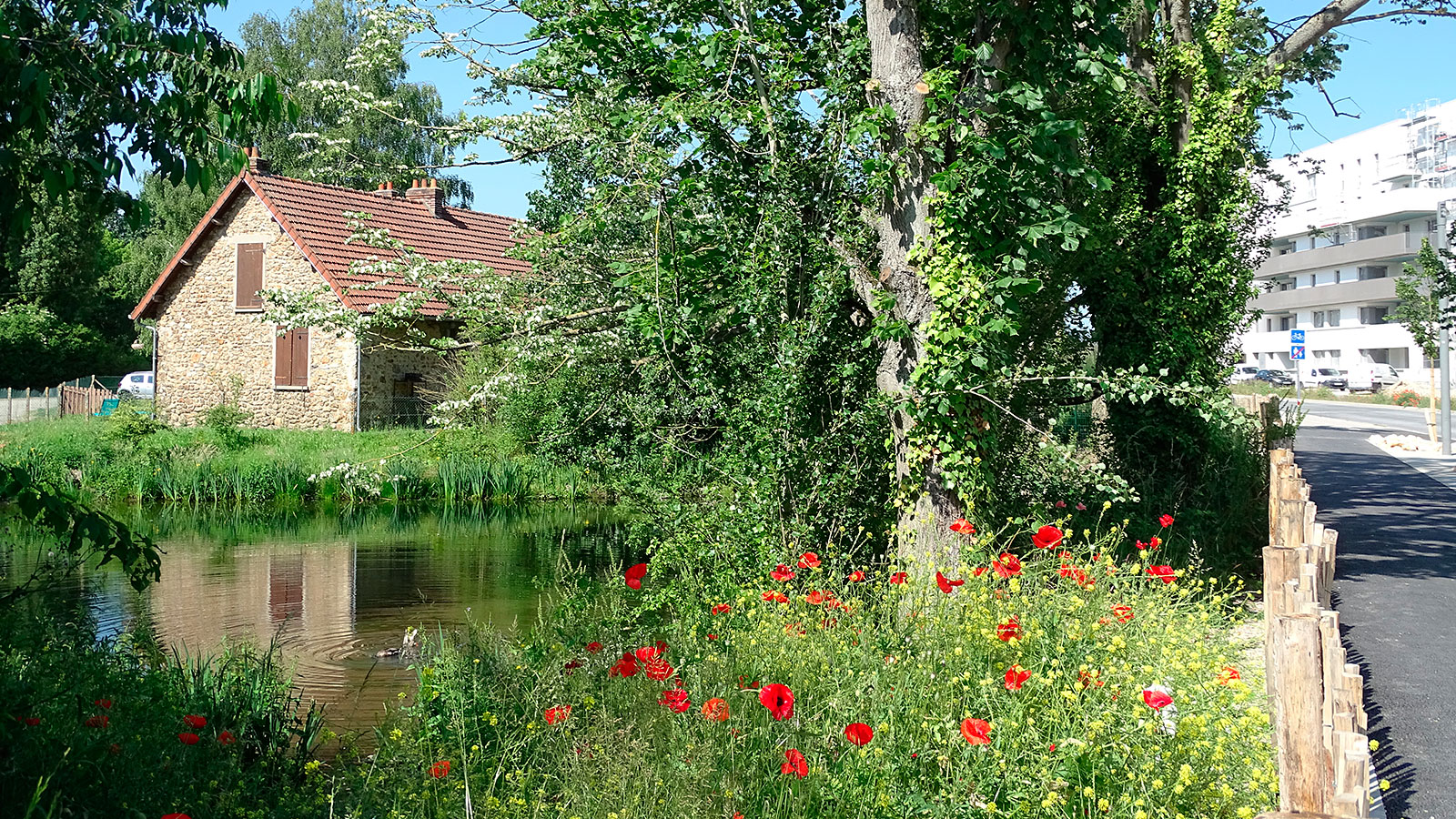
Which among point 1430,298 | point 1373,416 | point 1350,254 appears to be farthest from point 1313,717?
point 1350,254

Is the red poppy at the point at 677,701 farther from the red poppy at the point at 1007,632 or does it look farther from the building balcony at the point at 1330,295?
the building balcony at the point at 1330,295

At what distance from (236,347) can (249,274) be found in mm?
1850

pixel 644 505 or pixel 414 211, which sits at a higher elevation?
pixel 414 211

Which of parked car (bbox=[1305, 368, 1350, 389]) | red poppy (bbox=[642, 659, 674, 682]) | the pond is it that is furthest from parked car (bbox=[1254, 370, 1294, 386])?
red poppy (bbox=[642, 659, 674, 682])

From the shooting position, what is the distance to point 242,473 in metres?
20.3

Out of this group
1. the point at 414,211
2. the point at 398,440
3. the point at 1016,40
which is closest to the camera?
the point at 1016,40

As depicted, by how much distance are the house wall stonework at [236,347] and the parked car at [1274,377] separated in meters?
44.5

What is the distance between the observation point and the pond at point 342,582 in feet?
32.2

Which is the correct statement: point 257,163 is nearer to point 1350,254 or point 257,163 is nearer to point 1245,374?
point 1245,374

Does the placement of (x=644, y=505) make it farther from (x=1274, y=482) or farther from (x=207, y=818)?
(x=207, y=818)

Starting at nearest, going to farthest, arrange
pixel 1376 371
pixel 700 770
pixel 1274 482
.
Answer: pixel 700 770 < pixel 1274 482 < pixel 1376 371

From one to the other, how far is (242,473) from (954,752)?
18488mm

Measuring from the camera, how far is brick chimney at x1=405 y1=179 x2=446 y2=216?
3023 cm

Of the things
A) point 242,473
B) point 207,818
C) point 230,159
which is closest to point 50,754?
point 207,818
